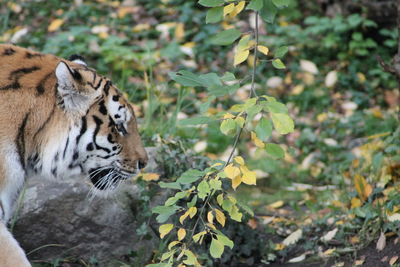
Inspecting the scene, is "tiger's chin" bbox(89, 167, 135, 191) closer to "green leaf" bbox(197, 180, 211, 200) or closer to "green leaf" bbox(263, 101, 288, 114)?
"green leaf" bbox(197, 180, 211, 200)

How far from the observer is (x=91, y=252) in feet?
13.9

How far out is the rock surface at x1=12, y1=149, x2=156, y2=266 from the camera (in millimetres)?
4176

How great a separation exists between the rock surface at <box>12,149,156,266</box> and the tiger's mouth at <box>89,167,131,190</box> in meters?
0.42

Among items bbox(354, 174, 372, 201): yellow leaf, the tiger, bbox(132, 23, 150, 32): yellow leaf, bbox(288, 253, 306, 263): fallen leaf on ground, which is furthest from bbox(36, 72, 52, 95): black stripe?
bbox(132, 23, 150, 32): yellow leaf

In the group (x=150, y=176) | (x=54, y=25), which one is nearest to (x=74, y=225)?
(x=150, y=176)

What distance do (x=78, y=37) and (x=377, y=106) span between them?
11.0 ft

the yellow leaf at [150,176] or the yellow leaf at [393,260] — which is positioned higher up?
the yellow leaf at [150,176]

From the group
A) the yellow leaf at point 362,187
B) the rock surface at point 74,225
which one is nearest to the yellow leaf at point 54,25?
the rock surface at point 74,225

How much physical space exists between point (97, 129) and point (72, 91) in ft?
0.86

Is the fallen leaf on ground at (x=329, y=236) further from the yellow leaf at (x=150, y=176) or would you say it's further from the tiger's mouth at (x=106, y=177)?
the tiger's mouth at (x=106, y=177)

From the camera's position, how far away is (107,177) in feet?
12.5

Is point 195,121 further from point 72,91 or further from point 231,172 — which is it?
point 72,91

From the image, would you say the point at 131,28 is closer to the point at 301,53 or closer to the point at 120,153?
the point at 301,53

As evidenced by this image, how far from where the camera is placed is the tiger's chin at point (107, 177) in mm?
3777
